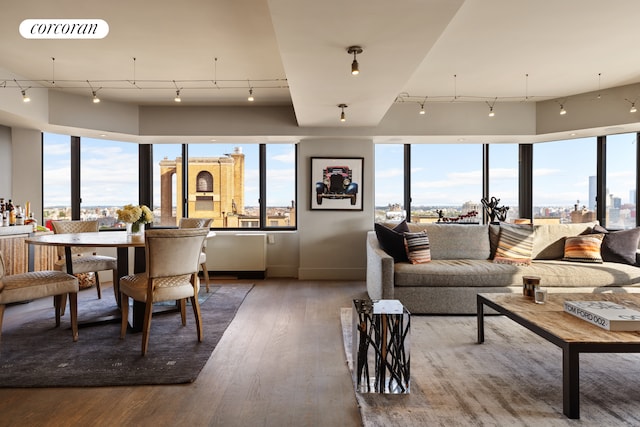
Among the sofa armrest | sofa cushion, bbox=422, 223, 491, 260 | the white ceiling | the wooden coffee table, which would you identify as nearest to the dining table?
the white ceiling

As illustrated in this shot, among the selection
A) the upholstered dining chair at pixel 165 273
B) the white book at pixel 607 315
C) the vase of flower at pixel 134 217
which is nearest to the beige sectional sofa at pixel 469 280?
the white book at pixel 607 315

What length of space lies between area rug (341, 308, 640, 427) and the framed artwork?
9.56 ft

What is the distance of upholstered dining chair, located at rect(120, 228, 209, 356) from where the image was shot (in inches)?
115

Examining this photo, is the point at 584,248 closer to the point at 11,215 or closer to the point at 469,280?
the point at 469,280

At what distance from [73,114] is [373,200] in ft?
13.9

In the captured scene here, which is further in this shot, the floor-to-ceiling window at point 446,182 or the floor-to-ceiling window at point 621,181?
the floor-to-ceiling window at point 446,182

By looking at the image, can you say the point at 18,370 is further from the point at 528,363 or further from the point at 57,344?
the point at 528,363

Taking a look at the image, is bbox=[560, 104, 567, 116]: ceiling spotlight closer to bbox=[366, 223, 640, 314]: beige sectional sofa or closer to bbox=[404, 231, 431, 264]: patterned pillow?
bbox=[366, 223, 640, 314]: beige sectional sofa

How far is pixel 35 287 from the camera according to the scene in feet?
9.78

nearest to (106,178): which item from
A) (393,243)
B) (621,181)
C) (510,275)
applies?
(393,243)

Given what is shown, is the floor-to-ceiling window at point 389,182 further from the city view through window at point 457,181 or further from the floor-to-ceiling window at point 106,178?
the floor-to-ceiling window at point 106,178

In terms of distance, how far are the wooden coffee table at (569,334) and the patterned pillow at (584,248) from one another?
1.46 metres

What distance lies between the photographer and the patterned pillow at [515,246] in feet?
14.0

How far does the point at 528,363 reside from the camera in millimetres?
2689
